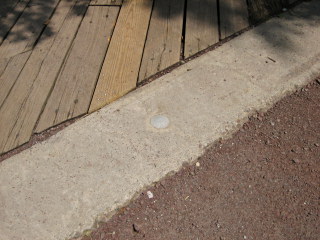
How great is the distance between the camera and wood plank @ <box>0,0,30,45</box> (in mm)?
3132

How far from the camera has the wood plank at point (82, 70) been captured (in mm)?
2434

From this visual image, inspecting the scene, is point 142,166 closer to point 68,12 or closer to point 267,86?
point 267,86

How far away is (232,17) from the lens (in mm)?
3053

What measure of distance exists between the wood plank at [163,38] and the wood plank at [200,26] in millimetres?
75

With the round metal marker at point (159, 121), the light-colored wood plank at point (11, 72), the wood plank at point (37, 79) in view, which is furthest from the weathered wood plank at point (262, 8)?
the light-colored wood plank at point (11, 72)

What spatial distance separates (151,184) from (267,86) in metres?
1.16

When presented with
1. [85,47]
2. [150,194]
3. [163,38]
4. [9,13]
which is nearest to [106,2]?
[85,47]

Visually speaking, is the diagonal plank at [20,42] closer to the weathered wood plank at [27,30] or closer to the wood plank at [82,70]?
the weathered wood plank at [27,30]

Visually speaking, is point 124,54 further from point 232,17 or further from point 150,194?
point 150,194

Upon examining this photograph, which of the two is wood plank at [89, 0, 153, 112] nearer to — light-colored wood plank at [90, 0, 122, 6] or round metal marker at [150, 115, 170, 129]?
light-colored wood plank at [90, 0, 122, 6]

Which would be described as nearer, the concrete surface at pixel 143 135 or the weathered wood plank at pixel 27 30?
the concrete surface at pixel 143 135

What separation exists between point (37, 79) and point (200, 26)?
146 cm

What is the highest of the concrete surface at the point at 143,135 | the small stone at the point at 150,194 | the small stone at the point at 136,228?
the concrete surface at the point at 143,135

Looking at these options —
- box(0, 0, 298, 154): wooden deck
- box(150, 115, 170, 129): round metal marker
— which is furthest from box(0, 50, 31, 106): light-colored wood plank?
box(150, 115, 170, 129): round metal marker
